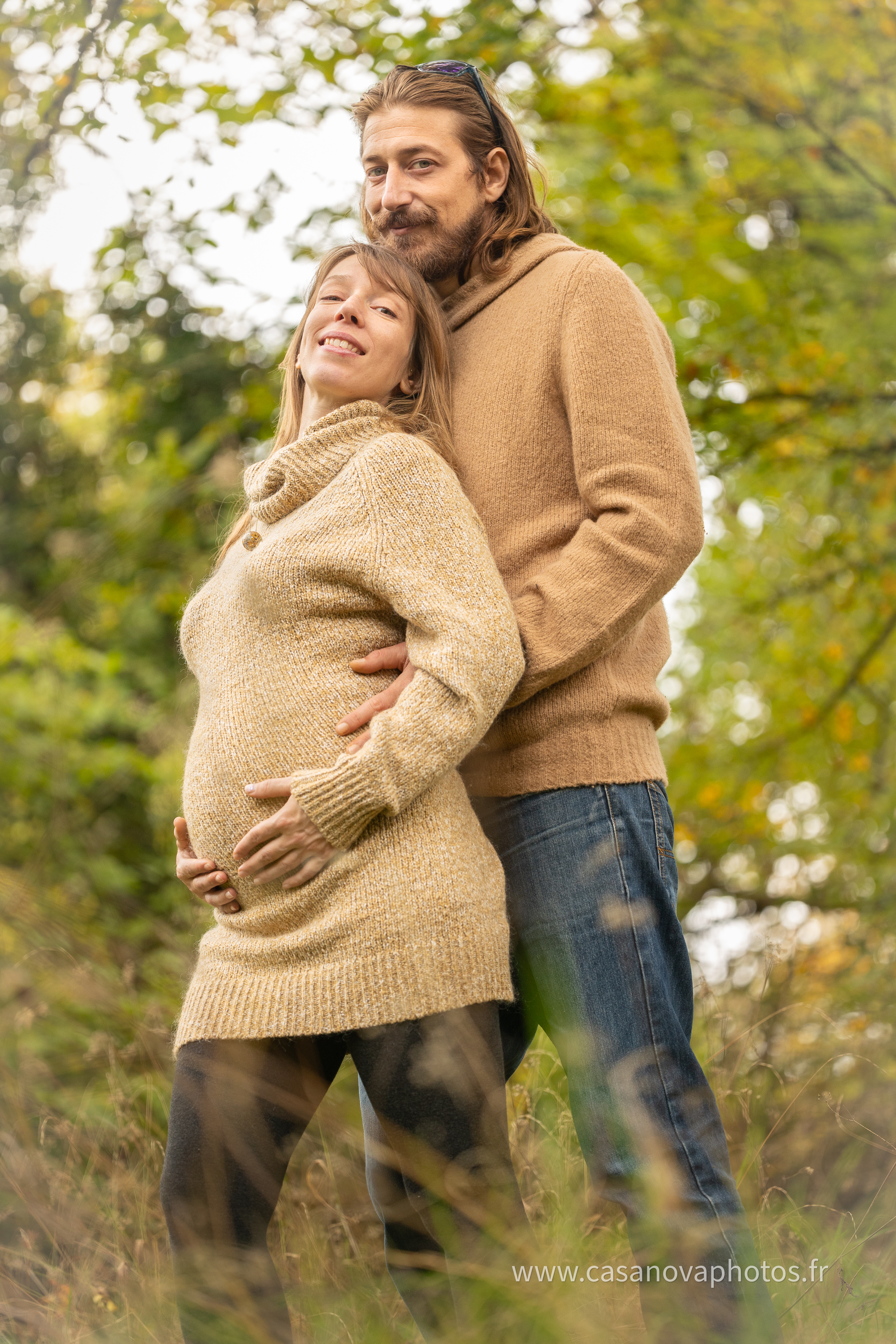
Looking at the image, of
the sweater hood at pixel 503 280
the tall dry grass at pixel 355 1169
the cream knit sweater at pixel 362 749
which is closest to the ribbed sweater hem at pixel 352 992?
the cream knit sweater at pixel 362 749

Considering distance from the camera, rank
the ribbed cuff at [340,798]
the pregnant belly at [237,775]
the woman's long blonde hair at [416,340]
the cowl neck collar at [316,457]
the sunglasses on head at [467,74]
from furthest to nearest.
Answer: the sunglasses on head at [467,74] → the woman's long blonde hair at [416,340] → the cowl neck collar at [316,457] → the pregnant belly at [237,775] → the ribbed cuff at [340,798]

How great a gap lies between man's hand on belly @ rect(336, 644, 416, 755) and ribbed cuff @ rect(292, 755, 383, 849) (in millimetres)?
42

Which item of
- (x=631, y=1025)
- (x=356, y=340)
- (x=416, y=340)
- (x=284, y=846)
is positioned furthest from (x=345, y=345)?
(x=631, y=1025)

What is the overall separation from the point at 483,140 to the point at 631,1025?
1489 millimetres

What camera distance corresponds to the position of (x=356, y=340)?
175cm

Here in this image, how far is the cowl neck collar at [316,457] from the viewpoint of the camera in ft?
5.44

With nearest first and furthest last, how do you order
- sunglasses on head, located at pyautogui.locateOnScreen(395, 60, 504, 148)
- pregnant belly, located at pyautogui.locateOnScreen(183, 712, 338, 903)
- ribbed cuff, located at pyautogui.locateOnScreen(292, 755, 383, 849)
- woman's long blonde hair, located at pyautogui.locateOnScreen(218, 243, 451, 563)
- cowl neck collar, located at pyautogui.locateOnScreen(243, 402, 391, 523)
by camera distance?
ribbed cuff, located at pyautogui.locateOnScreen(292, 755, 383, 849), pregnant belly, located at pyautogui.locateOnScreen(183, 712, 338, 903), cowl neck collar, located at pyautogui.locateOnScreen(243, 402, 391, 523), woman's long blonde hair, located at pyautogui.locateOnScreen(218, 243, 451, 563), sunglasses on head, located at pyautogui.locateOnScreen(395, 60, 504, 148)

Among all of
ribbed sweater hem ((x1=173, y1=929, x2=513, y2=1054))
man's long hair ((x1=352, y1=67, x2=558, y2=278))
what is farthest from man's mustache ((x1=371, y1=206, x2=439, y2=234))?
ribbed sweater hem ((x1=173, y1=929, x2=513, y2=1054))

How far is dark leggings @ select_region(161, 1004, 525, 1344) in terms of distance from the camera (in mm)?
1469

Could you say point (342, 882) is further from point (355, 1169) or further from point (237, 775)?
point (355, 1169)

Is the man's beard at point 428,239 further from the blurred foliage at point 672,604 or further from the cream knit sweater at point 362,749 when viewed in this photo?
the blurred foliage at point 672,604

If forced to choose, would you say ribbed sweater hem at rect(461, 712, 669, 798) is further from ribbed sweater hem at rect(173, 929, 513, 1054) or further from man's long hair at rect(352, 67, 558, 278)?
man's long hair at rect(352, 67, 558, 278)

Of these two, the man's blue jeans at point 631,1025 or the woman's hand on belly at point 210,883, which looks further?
the woman's hand on belly at point 210,883

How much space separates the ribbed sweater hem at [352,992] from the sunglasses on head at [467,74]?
140 cm
